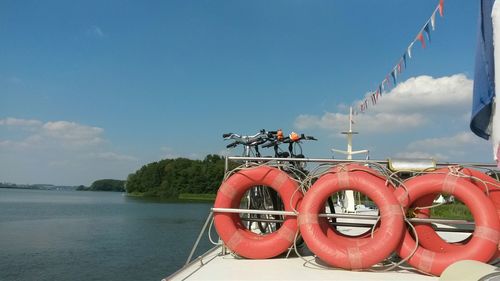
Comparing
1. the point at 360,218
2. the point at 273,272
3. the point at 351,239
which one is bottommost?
the point at 273,272

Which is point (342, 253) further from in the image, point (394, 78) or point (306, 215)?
point (394, 78)

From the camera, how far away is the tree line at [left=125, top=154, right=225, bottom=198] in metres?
62.1

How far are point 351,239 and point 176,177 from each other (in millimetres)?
63437

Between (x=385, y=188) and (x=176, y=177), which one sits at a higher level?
(x=176, y=177)

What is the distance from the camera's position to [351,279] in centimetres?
301

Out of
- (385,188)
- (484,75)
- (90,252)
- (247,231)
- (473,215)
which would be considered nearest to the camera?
(484,75)

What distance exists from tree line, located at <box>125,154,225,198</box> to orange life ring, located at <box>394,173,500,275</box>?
54.6 metres

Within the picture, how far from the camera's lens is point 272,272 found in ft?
10.6

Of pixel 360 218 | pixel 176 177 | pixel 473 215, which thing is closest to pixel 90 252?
pixel 360 218

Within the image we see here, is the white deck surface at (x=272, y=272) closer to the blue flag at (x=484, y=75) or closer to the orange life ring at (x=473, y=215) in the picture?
the orange life ring at (x=473, y=215)

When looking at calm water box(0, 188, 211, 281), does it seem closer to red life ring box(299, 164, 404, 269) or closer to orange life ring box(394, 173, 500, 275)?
red life ring box(299, 164, 404, 269)

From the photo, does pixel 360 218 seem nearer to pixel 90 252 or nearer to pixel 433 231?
pixel 433 231

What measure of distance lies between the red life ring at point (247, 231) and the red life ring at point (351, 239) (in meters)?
0.25

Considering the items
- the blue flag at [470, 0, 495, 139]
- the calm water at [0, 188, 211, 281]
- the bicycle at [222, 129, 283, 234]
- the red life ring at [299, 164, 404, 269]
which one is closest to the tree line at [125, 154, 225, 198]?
the calm water at [0, 188, 211, 281]
